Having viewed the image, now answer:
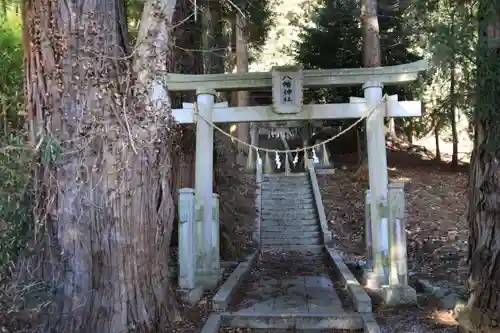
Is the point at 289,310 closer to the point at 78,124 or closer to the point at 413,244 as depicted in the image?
the point at 78,124

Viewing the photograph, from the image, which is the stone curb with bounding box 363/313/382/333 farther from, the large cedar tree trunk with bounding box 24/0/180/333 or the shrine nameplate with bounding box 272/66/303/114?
the shrine nameplate with bounding box 272/66/303/114

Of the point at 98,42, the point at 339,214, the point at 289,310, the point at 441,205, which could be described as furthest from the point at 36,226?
the point at 441,205

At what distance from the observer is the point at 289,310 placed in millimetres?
6375

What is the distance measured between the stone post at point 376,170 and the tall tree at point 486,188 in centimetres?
276

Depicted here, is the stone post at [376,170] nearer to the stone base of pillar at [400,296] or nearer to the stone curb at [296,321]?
the stone base of pillar at [400,296]

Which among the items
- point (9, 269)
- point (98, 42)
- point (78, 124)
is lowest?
point (9, 269)

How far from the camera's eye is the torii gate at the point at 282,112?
A: 7.43m

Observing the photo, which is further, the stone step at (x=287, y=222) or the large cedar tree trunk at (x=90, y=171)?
the stone step at (x=287, y=222)

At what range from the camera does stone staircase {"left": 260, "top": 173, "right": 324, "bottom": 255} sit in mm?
12164

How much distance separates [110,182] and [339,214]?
377 inches

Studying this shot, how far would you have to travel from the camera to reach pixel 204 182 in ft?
25.8

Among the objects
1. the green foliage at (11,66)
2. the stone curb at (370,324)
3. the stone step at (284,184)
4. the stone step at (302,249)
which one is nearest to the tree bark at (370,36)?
the stone step at (284,184)

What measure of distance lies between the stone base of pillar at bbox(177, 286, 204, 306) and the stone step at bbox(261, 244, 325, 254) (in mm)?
5033

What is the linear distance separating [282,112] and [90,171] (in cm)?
390
